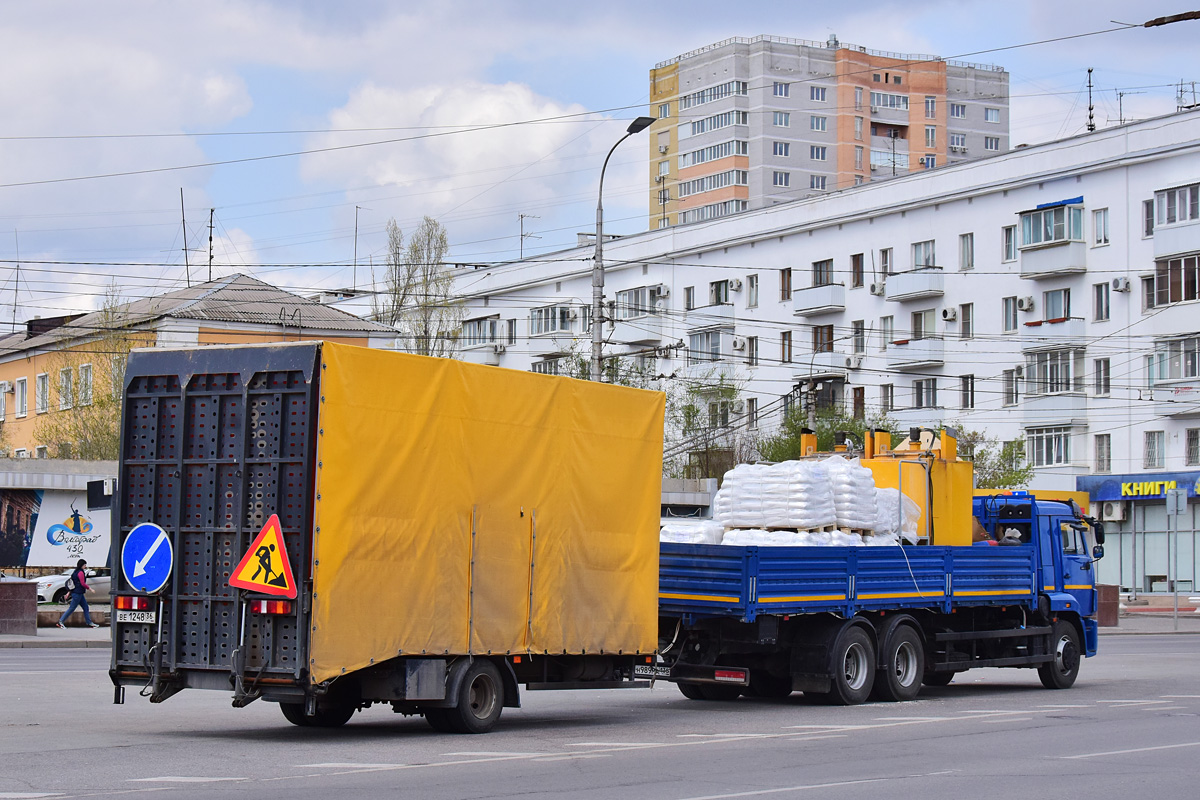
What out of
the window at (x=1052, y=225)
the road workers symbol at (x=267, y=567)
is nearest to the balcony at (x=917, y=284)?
the window at (x=1052, y=225)

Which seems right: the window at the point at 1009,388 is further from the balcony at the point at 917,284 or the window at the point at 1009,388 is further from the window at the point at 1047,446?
the balcony at the point at 917,284

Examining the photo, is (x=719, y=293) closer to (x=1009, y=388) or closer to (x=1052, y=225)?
A: (x=1009, y=388)

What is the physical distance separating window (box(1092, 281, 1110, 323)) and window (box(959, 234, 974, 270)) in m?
5.79

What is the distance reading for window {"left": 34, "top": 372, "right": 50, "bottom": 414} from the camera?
58.7 m

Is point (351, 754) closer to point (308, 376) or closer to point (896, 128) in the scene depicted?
point (308, 376)

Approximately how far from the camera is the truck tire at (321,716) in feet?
46.0

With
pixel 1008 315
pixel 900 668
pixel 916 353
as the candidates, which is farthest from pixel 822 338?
pixel 900 668

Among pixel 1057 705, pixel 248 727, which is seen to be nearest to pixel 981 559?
pixel 1057 705

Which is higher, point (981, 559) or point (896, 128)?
point (896, 128)

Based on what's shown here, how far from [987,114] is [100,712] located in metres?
123

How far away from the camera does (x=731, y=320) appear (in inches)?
2763

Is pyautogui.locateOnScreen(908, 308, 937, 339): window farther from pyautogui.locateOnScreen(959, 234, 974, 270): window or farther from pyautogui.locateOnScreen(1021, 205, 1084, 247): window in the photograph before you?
pyautogui.locateOnScreen(1021, 205, 1084, 247): window

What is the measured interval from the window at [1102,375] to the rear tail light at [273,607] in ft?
154

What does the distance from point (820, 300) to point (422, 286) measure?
17.8 m
